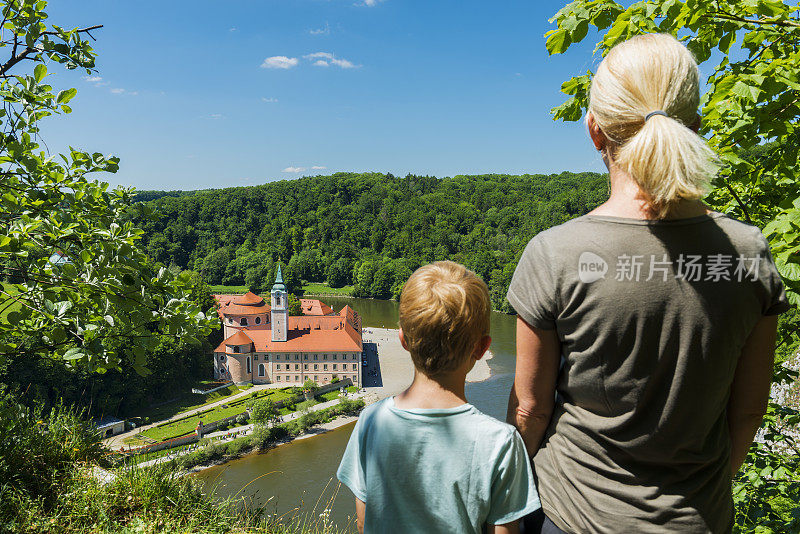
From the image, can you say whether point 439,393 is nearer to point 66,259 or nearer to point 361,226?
point 66,259

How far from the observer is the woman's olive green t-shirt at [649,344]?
90 cm

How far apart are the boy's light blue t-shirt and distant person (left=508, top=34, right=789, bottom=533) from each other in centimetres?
13

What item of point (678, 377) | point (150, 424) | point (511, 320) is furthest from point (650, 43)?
point (511, 320)

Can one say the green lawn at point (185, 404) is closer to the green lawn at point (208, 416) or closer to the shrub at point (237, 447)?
the green lawn at point (208, 416)

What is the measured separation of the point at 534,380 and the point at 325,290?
61.2 m

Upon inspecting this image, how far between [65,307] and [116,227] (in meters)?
0.45

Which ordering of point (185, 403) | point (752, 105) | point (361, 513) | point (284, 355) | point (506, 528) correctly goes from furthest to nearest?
1. point (284, 355)
2. point (185, 403)
3. point (752, 105)
4. point (361, 513)
5. point (506, 528)

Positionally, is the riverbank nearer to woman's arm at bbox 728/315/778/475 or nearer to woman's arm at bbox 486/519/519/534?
woman's arm at bbox 486/519/519/534

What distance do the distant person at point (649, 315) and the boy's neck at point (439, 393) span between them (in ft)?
0.67

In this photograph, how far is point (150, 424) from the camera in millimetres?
20734

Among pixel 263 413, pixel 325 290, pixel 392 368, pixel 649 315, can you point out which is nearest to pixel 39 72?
pixel 649 315

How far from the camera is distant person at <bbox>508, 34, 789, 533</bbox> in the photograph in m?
0.89

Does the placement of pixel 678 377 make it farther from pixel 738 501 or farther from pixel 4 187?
pixel 4 187

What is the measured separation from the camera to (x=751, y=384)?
3.37ft
